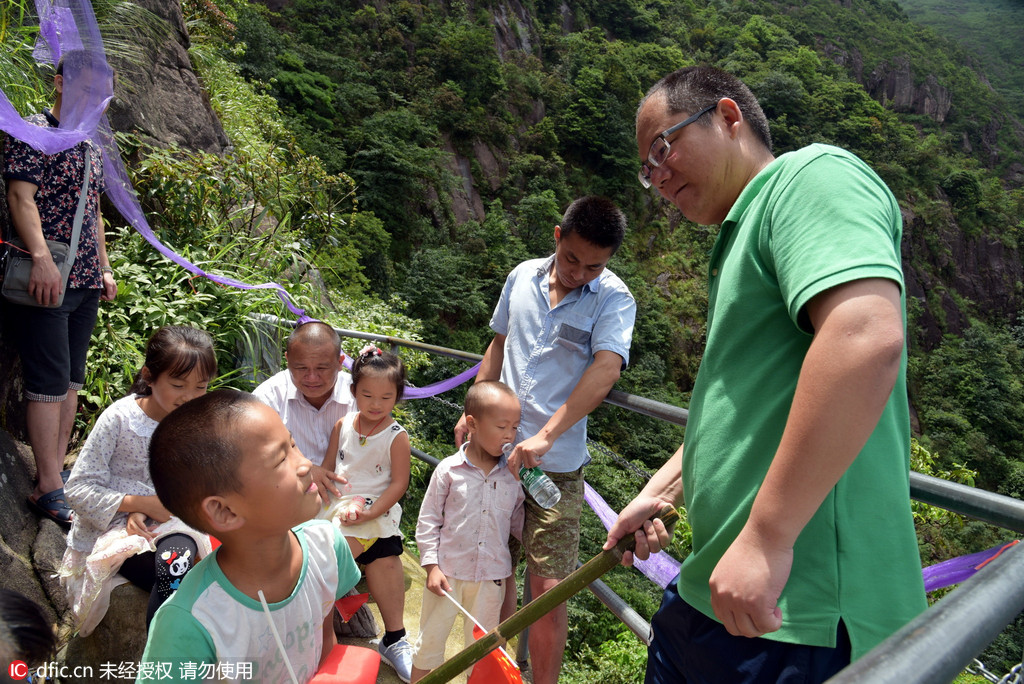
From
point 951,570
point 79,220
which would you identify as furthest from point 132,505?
point 951,570

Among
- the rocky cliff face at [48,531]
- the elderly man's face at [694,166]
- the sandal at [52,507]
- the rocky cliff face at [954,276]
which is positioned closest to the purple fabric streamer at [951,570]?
the elderly man's face at [694,166]

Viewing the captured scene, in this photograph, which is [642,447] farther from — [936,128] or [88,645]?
[936,128]

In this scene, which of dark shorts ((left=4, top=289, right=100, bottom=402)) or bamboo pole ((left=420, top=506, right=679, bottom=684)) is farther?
dark shorts ((left=4, top=289, right=100, bottom=402))

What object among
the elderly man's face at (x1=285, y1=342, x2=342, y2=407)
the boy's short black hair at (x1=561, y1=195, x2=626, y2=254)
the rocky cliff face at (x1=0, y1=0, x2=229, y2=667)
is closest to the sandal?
the rocky cliff face at (x1=0, y1=0, x2=229, y2=667)

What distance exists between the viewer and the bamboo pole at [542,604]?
1102mm

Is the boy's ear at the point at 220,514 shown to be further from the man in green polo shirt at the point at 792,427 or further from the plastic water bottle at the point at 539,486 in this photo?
the plastic water bottle at the point at 539,486

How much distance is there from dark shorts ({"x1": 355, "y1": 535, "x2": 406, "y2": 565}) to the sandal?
1.37 metres

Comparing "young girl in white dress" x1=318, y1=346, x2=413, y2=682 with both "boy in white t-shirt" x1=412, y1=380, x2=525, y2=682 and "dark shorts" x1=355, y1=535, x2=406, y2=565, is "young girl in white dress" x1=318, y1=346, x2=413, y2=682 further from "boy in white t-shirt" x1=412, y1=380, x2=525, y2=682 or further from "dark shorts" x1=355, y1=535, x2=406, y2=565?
"boy in white t-shirt" x1=412, y1=380, x2=525, y2=682

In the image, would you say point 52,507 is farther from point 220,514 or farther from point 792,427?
point 792,427

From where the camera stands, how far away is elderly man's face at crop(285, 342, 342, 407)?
99.0 inches

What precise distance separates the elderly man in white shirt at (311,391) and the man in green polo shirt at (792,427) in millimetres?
1685

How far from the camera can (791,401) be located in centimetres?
95

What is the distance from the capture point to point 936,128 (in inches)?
2082

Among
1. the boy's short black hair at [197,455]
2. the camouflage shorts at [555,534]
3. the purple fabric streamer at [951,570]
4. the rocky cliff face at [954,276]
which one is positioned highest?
the boy's short black hair at [197,455]
